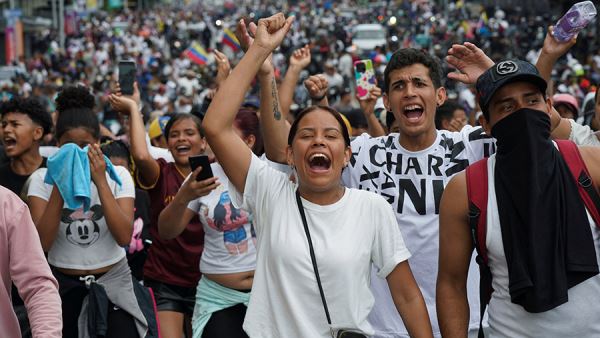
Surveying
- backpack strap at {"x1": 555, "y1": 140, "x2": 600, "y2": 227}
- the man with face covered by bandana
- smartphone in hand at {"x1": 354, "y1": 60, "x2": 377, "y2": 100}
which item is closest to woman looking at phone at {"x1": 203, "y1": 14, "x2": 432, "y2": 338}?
the man with face covered by bandana

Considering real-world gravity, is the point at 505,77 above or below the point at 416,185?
above

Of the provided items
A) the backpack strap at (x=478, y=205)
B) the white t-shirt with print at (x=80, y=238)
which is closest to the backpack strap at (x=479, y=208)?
the backpack strap at (x=478, y=205)

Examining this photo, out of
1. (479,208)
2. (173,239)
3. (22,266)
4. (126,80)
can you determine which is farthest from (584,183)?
(126,80)

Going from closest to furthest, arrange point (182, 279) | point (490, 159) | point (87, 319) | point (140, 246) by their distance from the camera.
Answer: point (490, 159) → point (87, 319) → point (182, 279) → point (140, 246)

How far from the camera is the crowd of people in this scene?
3.38m

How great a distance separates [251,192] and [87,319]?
5.72 feet

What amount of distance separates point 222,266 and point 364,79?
174cm

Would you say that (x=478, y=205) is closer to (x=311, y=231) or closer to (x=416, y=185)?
(x=311, y=231)

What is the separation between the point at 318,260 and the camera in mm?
3617

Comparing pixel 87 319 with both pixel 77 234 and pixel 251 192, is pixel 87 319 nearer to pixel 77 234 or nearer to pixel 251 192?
pixel 77 234

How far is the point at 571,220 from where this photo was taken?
3.32m

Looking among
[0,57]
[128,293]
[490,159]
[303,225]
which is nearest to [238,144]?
[303,225]

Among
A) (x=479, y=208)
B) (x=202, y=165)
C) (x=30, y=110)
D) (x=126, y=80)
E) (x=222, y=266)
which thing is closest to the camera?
(x=479, y=208)

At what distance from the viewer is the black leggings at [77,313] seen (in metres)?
5.21
